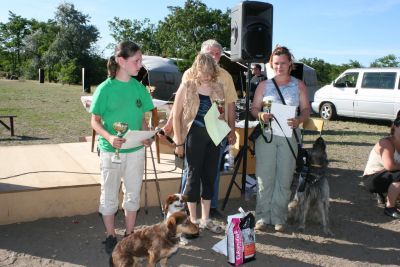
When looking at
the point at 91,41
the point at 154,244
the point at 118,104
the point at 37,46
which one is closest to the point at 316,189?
the point at 154,244

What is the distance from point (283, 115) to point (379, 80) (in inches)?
404

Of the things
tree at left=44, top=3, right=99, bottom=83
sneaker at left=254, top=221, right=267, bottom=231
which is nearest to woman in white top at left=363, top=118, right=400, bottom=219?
sneaker at left=254, top=221, right=267, bottom=231

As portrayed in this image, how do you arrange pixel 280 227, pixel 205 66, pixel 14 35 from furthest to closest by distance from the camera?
pixel 14 35
pixel 280 227
pixel 205 66

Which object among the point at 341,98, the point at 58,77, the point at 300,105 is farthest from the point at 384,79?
the point at 58,77

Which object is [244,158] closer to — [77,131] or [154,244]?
[154,244]

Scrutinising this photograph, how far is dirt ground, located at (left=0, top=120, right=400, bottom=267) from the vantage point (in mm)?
3445

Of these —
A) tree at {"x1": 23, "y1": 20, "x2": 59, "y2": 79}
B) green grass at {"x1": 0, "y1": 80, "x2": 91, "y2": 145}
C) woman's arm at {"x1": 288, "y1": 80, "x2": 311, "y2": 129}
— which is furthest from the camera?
tree at {"x1": 23, "y1": 20, "x2": 59, "y2": 79}

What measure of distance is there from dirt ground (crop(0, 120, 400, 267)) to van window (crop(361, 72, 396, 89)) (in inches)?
340

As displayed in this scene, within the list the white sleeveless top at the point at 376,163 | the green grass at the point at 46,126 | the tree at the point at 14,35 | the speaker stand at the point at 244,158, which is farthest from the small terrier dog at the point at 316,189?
the tree at the point at 14,35

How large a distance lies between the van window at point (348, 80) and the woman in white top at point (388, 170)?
30.2 feet

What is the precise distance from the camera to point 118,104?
10.0 feet

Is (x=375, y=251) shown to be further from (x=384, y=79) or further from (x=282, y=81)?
(x=384, y=79)

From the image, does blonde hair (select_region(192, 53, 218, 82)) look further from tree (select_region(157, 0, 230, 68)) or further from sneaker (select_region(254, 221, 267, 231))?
tree (select_region(157, 0, 230, 68))

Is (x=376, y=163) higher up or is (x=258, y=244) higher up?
(x=376, y=163)
